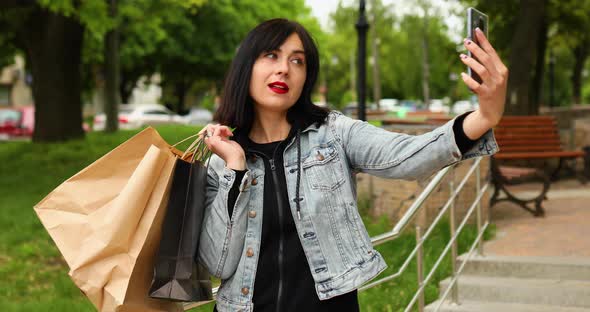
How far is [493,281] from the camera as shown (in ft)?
20.8

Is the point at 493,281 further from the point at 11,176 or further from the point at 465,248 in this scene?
the point at 11,176

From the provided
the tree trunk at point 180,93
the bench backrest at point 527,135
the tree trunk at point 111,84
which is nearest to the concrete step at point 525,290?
the bench backrest at point 527,135

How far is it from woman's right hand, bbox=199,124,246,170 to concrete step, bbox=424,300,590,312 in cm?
375

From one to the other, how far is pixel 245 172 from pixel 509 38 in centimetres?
2135

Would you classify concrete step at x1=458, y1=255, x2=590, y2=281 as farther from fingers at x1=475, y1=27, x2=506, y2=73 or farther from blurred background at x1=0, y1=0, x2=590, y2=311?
fingers at x1=475, y1=27, x2=506, y2=73

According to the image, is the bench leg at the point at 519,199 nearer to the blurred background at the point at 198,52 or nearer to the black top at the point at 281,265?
the blurred background at the point at 198,52

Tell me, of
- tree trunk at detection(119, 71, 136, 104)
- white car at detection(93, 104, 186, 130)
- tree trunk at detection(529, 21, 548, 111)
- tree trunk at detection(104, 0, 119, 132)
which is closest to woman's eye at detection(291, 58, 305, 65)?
tree trunk at detection(529, 21, 548, 111)

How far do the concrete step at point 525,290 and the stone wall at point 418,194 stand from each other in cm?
181

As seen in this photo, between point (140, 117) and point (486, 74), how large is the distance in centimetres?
3730

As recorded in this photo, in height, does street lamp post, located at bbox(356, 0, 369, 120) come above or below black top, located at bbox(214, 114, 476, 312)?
above

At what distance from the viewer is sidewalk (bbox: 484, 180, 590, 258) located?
7.07 meters

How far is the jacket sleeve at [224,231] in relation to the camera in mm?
2318

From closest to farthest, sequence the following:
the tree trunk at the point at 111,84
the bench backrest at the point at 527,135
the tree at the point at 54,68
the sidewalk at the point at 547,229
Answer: the sidewalk at the point at 547,229, the bench backrest at the point at 527,135, the tree at the point at 54,68, the tree trunk at the point at 111,84

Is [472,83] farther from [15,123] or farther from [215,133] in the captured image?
[15,123]
